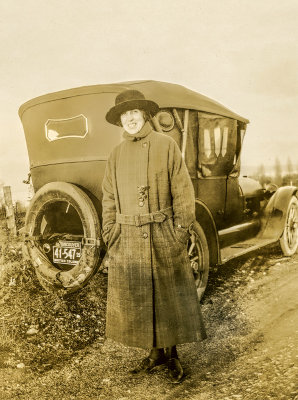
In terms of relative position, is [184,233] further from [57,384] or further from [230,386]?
[57,384]

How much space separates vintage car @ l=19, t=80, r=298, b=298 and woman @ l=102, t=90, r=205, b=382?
29.0 inches

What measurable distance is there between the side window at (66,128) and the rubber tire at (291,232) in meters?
3.73

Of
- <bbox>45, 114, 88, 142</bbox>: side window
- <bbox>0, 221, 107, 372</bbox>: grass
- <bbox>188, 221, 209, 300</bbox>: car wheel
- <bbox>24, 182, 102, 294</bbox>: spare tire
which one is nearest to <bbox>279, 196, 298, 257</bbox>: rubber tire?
<bbox>188, 221, 209, 300</bbox>: car wheel

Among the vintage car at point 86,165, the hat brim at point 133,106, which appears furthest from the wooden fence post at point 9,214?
the hat brim at point 133,106

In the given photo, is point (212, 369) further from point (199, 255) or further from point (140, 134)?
point (140, 134)

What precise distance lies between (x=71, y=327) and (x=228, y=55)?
3352mm

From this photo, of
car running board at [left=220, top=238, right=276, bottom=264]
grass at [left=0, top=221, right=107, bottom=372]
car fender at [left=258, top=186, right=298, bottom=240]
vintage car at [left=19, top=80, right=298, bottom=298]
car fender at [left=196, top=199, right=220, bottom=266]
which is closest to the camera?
grass at [left=0, top=221, right=107, bottom=372]

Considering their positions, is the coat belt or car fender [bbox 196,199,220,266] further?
car fender [bbox 196,199,220,266]

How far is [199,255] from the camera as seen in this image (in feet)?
12.8

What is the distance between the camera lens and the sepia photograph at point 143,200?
2514mm

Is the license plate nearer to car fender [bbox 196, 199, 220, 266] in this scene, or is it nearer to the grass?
the grass

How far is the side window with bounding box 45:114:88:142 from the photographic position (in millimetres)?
3475

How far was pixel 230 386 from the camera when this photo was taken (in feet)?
7.66

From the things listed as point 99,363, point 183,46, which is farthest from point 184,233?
point 183,46
